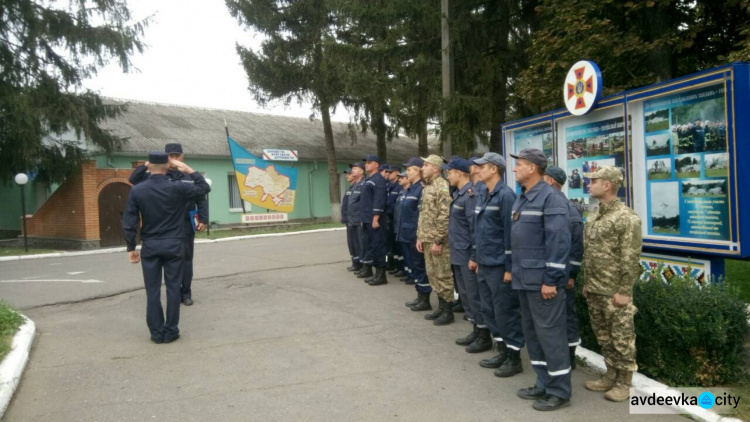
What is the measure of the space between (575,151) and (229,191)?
2057 cm

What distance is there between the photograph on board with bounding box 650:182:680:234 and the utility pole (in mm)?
8071

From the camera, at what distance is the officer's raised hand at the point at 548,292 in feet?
13.0

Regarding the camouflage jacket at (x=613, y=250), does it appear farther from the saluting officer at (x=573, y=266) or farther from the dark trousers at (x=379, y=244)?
the dark trousers at (x=379, y=244)

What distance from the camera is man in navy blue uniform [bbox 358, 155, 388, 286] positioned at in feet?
29.2

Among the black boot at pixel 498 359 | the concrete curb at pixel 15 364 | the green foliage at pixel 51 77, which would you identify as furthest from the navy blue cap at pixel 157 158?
the green foliage at pixel 51 77

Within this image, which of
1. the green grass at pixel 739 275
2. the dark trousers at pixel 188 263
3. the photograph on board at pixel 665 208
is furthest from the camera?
the dark trousers at pixel 188 263

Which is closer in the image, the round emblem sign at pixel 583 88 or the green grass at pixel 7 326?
the green grass at pixel 7 326

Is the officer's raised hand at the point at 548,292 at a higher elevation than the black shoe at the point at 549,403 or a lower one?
higher

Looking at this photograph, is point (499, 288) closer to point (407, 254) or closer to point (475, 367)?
point (475, 367)

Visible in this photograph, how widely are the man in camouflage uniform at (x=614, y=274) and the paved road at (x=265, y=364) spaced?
32cm

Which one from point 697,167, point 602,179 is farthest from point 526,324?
point 697,167

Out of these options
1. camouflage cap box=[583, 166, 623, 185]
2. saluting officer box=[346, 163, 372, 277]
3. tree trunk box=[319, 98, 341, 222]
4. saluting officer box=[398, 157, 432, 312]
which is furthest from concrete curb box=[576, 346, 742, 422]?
tree trunk box=[319, 98, 341, 222]

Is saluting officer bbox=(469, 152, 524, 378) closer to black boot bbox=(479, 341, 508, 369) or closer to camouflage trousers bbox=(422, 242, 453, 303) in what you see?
black boot bbox=(479, 341, 508, 369)

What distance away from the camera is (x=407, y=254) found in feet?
26.6
